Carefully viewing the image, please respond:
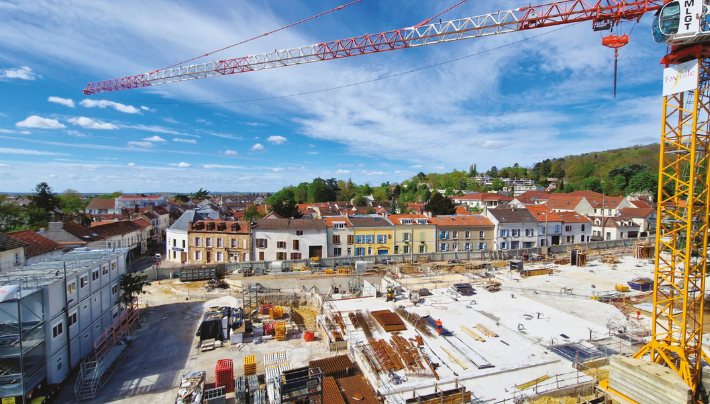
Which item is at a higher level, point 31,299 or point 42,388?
point 31,299

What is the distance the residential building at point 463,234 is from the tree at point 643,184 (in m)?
74.7

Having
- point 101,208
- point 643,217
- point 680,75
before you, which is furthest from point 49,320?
point 101,208

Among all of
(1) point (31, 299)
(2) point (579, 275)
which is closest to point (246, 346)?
(1) point (31, 299)

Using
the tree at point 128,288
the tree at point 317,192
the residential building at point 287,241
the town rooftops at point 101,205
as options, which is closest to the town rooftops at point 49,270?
the tree at point 128,288

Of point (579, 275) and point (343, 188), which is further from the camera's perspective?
point (343, 188)

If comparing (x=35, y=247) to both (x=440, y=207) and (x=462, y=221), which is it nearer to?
(x=462, y=221)

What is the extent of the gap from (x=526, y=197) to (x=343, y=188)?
88364 millimetres

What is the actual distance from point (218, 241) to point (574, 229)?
52866 mm

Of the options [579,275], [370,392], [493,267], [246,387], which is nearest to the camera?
[370,392]

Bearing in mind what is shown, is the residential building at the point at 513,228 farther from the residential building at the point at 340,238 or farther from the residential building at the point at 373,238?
the residential building at the point at 340,238

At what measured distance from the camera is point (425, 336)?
754 inches

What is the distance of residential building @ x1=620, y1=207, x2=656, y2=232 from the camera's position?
5684 centimetres

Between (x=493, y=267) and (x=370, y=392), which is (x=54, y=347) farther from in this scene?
(x=493, y=267)

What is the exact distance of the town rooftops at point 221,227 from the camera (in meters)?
41.7
